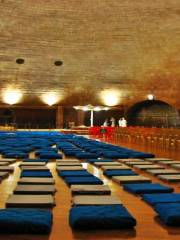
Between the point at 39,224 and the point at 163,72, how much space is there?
23708 mm

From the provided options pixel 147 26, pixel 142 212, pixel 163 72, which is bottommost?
pixel 142 212

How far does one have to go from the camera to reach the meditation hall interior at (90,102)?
438 centimetres

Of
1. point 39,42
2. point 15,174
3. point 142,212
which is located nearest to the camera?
point 142,212

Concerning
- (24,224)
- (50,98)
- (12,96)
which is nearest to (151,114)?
(50,98)

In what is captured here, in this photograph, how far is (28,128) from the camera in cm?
2877

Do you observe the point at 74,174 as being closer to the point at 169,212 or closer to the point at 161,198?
the point at 161,198

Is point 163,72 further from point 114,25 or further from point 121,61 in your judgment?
point 114,25

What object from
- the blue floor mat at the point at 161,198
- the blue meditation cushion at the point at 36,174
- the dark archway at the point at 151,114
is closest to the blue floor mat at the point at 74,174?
Result: the blue meditation cushion at the point at 36,174

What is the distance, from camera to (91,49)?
2431cm

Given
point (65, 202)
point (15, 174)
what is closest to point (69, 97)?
point (15, 174)

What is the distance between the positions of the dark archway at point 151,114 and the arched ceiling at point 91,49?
1.18 metres

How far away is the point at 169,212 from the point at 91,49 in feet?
71.0

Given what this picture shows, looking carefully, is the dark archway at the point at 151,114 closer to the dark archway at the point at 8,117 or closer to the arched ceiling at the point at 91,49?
the arched ceiling at the point at 91,49

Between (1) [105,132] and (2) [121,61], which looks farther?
(2) [121,61]
